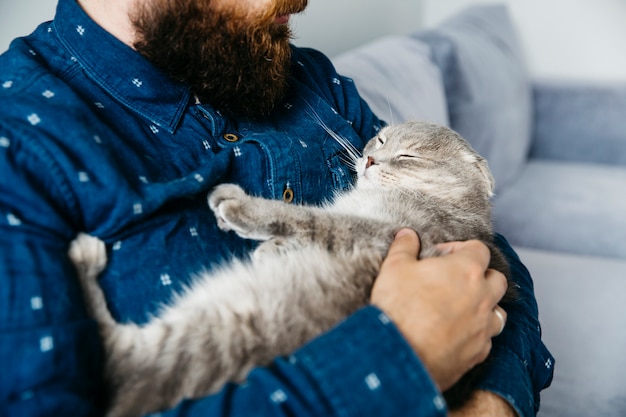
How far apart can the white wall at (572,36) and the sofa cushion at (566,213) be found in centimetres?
119

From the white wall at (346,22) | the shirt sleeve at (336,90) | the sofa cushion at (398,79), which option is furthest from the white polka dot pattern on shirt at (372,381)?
the white wall at (346,22)

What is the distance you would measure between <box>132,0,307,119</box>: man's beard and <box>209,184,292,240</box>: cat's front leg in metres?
0.22

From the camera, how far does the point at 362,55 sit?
2176mm

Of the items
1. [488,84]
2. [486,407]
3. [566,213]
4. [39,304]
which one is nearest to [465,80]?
[488,84]

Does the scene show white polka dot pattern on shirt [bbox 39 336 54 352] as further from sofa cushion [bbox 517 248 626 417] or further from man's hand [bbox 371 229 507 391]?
sofa cushion [bbox 517 248 626 417]

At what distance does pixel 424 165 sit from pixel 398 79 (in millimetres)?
768

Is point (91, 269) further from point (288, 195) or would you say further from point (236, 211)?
point (288, 195)

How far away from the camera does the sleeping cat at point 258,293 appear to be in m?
0.84

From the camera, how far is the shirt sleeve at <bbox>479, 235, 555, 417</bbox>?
1052mm

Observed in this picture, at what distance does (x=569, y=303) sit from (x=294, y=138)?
1332 mm

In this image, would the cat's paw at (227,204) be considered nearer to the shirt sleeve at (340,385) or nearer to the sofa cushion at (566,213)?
the shirt sleeve at (340,385)

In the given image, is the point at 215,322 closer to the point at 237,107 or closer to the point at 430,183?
the point at 237,107

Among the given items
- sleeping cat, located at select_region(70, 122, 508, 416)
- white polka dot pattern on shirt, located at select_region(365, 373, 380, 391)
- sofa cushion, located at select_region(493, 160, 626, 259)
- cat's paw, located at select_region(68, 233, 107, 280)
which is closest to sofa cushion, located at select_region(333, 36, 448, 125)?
sofa cushion, located at select_region(493, 160, 626, 259)

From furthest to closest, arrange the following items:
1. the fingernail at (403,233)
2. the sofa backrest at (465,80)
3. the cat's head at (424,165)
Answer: the sofa backrest at (465,80)
the cat's head at (424,165)
the fingernail at (403,233)
